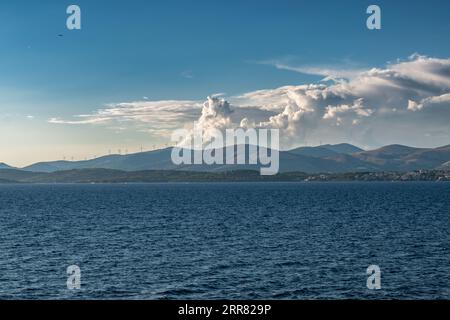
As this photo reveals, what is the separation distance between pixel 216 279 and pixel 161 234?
4677 cm

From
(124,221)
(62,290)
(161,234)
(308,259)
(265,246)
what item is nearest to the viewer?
(62,290)

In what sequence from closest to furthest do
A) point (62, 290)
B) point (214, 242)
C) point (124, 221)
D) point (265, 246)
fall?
point (62, 290) → point (265, 246) → point (214, 242) → point (124, 221)

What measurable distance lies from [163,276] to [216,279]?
22.3 feet

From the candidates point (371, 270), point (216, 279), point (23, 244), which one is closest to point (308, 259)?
point (371, 270)

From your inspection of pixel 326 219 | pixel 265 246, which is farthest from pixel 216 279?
pixel 326 219

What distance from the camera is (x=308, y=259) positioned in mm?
71312

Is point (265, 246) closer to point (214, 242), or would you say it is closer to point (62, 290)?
point (214, 242)

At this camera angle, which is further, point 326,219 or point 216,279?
point 326,219

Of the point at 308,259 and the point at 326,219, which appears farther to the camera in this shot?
the point at 326,219
